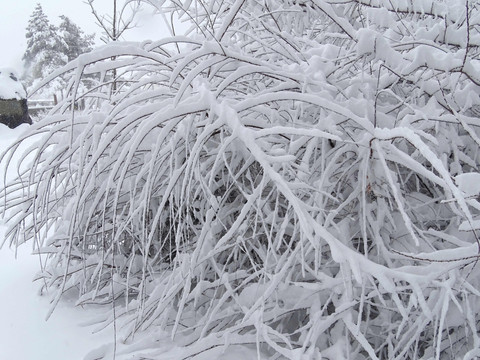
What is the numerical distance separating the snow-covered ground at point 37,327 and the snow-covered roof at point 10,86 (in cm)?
1157

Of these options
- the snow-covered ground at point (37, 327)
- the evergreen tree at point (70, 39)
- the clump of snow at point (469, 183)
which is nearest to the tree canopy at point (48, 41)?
the evergreen tree at point (70, 39)

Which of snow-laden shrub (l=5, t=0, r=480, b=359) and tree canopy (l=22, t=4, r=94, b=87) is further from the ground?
tree canopy (l=22, t=4, r=94, b=87)

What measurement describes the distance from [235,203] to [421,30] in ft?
2.55

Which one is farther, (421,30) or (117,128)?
(421,30)

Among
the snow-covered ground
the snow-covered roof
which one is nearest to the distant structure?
the snow-covered roof

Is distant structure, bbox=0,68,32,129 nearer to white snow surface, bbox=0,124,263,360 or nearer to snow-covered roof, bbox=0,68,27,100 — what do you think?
snow-covered roof, bbox=0,68,27,100

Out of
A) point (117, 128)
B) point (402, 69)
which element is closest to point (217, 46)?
point (117, 128)

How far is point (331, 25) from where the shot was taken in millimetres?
2615

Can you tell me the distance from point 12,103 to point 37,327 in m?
12.0

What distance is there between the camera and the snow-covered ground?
164 cm

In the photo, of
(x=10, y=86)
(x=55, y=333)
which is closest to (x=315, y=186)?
(x=55, y=333)

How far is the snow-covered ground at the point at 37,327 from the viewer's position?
164 cm

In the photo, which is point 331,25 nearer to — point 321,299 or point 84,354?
point 321,299

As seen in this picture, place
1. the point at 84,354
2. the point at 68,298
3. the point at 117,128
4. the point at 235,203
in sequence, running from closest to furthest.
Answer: the point at 117,128 < the point at 84,354 < the point at 235,203 < the point at 68,298
